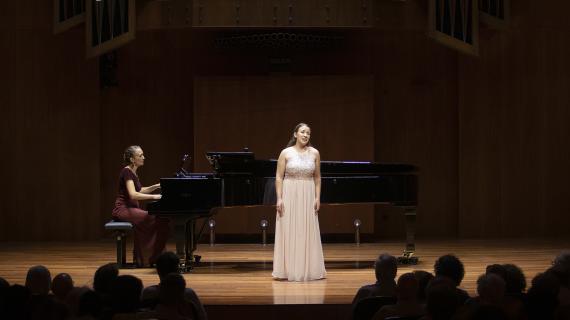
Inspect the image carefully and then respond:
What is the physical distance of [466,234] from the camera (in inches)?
460

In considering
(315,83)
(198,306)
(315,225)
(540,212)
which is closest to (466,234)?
(540,212)

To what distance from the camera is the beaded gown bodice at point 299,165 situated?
794cm

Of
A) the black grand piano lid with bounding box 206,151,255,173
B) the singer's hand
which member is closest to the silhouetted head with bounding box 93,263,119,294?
the singer's hand

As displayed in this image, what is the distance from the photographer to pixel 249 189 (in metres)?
8.25

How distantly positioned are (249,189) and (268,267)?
1008 millimetres

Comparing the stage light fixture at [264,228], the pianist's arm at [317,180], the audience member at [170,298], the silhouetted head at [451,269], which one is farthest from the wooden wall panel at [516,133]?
the audience member at [170,298]

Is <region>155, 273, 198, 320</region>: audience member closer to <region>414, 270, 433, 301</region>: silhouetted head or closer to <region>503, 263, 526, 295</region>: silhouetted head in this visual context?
<region>414, 270, 433, 301</region>: silhouetted head

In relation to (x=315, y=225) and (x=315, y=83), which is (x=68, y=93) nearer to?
(x=315, y=83)

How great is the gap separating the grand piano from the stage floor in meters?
0.51

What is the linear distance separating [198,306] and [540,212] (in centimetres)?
807

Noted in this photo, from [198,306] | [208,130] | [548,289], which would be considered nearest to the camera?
[548,289]

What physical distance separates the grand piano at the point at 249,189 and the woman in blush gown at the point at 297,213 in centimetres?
32

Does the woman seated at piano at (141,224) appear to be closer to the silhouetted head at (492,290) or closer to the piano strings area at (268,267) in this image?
the piano strings area at (268,267)

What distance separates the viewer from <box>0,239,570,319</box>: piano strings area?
631 cm
